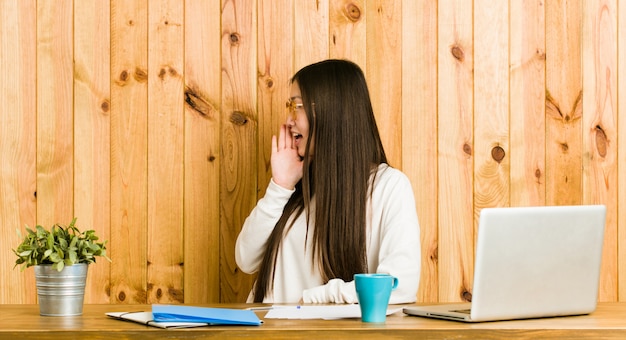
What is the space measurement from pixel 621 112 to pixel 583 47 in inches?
10.0

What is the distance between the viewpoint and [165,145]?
8.23ft

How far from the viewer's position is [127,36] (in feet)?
8.24

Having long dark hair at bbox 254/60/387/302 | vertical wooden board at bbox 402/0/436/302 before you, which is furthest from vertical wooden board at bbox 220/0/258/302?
vertical wooden board at bbox 402/0/436/302

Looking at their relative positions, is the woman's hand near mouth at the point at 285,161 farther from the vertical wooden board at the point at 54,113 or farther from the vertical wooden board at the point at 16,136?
the vertical wooden board at the point at 16,136

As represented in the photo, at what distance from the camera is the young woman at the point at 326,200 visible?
2162mm

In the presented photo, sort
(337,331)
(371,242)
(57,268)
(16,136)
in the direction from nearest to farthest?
1. (337,331)
2. (57,268)
3. (371,242)
4. (16,136)

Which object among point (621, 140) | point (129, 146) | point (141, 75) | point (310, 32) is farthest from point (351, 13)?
point (621, 140)

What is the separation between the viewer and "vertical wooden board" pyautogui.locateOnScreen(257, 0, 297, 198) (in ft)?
8.24

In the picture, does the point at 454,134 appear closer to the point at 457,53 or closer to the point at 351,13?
the point at 457,53

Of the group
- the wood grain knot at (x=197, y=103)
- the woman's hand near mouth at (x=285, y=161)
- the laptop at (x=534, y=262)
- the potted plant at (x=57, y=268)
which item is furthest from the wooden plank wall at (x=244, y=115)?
the laptop at (x=534, y=262)

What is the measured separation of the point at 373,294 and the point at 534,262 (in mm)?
327

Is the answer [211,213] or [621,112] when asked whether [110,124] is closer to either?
[211,213]

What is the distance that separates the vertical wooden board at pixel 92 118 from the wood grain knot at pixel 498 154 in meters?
1.29

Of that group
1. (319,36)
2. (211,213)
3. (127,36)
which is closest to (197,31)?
(127,36)
